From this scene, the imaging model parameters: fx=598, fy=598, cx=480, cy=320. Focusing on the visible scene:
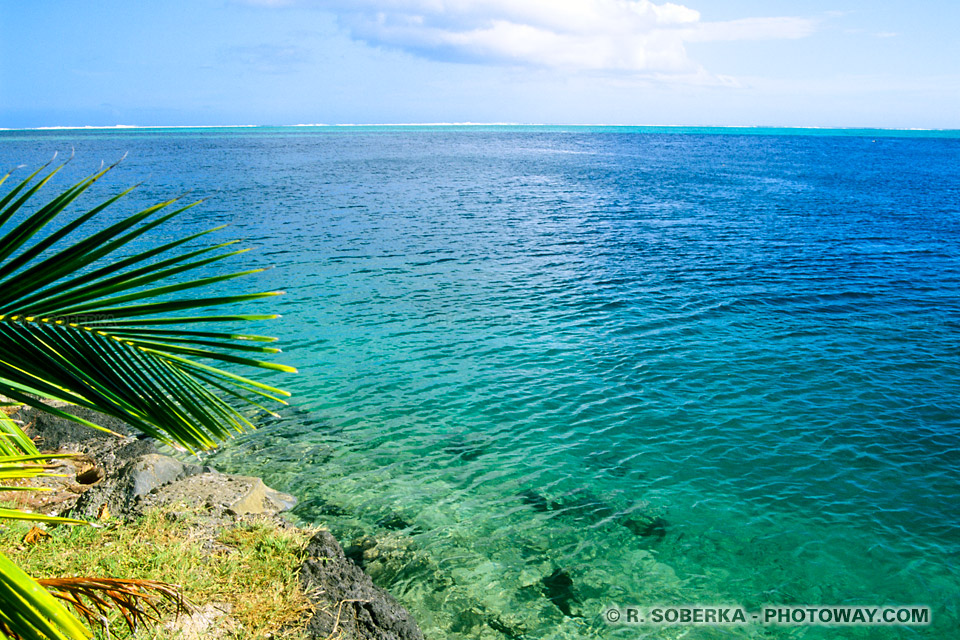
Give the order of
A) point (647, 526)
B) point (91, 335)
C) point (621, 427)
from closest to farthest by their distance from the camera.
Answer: point (91, 335) < point (647, 526) < point (621, 427)

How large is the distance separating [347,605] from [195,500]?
3.34 m

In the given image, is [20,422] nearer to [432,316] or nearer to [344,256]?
[432,316]

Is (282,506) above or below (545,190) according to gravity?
below

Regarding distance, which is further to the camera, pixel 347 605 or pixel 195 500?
pixel 195 500

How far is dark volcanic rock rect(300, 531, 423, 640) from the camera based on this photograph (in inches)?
239

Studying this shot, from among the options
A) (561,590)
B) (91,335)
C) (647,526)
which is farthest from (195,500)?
(647,526)

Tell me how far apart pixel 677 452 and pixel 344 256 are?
63.1 ft

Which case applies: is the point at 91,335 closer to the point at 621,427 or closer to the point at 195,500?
the point at 195,500

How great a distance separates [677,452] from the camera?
1163 centimetres

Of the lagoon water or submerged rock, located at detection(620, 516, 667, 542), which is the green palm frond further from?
submerged rock, located at detection(620, 516, 667, 542)

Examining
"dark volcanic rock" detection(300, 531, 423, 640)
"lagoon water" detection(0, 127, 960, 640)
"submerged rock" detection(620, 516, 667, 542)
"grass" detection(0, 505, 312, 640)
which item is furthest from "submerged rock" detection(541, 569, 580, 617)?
"grass" detection(0, 505, 312, 640)

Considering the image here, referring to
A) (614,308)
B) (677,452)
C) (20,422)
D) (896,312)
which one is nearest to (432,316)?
(614,308)

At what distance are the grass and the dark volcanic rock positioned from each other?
16 cm

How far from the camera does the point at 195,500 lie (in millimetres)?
8391
